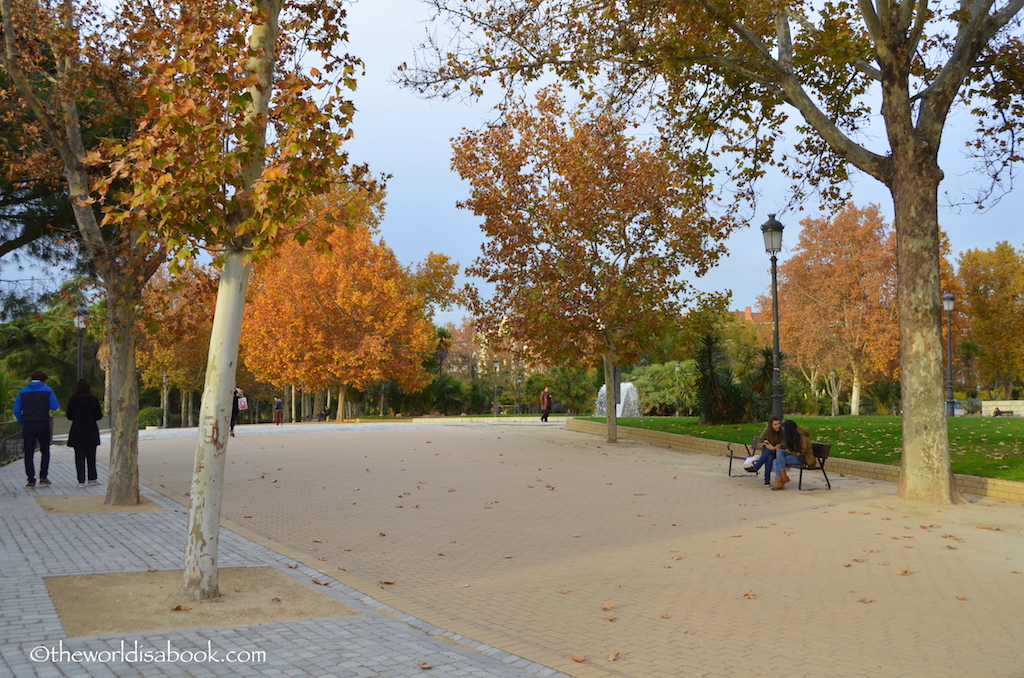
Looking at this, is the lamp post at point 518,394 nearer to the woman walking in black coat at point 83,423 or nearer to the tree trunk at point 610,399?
the tree trunk at point 610,399

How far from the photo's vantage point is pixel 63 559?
7.72 metres

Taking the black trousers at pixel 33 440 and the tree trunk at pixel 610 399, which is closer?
the black trousers at pixel 33 440

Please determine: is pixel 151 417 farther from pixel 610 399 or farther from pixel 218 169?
pixel 218 169

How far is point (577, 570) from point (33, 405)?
10.1 meters

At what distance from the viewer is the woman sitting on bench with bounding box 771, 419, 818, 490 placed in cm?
1359

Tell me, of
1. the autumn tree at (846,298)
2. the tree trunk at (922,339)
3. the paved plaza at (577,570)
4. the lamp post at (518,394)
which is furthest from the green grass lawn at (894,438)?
the lamp post at (518,394)

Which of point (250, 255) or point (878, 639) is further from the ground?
point (250, 255)

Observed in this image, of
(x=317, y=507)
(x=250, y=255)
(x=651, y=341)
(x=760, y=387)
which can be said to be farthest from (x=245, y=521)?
(x=760, y=387)

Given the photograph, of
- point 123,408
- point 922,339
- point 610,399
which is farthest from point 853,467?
point 123,408

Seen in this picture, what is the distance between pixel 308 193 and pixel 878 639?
5167 mm

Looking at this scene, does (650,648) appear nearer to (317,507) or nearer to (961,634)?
(961,634)

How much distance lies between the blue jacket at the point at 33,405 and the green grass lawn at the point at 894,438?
47.0 ft

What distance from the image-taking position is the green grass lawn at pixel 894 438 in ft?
46.2

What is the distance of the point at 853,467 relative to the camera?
15.4m
